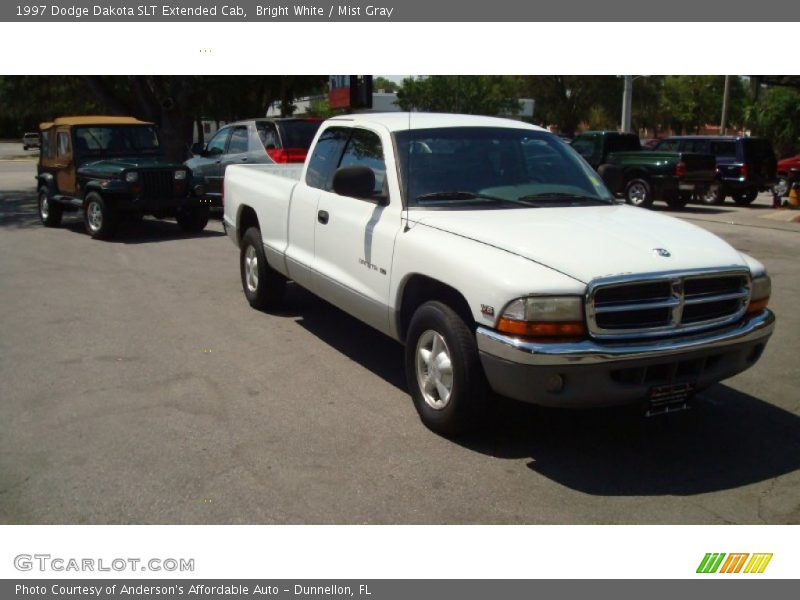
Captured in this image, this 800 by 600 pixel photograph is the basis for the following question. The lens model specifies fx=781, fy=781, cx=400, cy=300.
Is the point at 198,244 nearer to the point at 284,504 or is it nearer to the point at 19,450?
the point at 19,450

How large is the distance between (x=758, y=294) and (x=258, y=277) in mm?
4708

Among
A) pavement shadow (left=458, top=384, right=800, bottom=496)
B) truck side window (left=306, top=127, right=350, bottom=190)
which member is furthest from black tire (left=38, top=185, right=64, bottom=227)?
pavement shadow (left=458, top=384, right=800, bottom=496)

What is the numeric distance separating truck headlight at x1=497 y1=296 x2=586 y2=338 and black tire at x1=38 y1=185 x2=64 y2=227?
491 inches

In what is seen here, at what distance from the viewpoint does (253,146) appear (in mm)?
13938

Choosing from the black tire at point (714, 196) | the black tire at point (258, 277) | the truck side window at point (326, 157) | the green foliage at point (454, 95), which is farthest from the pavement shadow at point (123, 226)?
the green foliage at point (454, 95)

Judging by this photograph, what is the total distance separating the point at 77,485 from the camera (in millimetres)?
4211

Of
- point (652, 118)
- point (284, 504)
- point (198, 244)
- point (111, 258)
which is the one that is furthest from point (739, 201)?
point (652, 118)

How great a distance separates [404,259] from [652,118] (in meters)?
62.7

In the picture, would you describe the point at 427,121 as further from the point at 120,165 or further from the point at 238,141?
the point at 238,141

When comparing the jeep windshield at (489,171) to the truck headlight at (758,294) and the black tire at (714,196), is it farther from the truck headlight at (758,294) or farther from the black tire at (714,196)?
the black tire at (714,196)

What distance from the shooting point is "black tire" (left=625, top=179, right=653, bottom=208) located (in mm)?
18859

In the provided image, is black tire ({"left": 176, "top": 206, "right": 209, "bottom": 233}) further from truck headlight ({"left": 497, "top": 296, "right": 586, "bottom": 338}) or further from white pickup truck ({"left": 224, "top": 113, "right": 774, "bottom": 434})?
truck headlight ({"left": 497, "top": 296, "right": 586, "bottom": 338})

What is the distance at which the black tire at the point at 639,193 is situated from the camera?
1886 centimetres

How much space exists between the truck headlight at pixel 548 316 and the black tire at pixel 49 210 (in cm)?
1246
